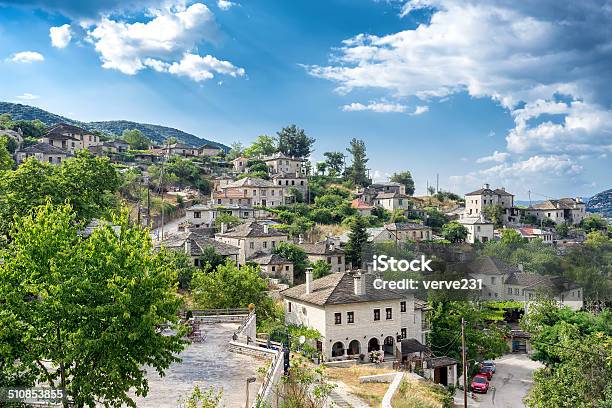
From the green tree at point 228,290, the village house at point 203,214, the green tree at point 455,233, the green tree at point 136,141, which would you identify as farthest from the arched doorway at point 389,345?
the green tree at point 136,141

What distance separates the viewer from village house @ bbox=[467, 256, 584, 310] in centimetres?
5528

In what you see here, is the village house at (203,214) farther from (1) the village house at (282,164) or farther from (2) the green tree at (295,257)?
(1) the village house at (282,164)

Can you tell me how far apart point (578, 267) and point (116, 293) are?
181ft

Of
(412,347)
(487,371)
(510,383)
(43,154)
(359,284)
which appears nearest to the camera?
(359,284)

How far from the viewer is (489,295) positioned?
62.0 meters

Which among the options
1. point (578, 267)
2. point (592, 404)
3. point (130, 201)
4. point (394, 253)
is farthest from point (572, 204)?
point (592, 404)

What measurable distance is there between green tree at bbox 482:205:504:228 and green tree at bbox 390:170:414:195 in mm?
24351

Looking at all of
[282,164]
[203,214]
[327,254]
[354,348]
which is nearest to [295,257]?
[327,254]

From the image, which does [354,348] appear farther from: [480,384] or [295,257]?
→ [295,257]

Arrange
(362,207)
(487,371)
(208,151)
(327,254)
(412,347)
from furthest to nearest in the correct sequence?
1. (208,151)
2. (362,207)
3. (327,254)
4. (487,371)
5. (412,347)

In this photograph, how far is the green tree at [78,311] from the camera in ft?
43.2

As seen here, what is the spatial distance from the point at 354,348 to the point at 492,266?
31.2m

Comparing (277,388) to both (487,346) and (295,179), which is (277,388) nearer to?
(487,346)

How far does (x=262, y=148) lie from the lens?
117000 mm
